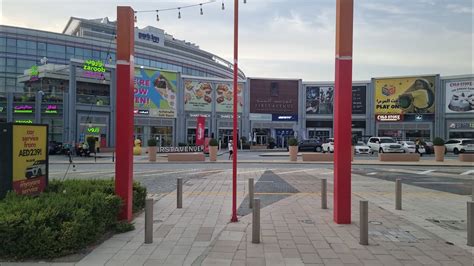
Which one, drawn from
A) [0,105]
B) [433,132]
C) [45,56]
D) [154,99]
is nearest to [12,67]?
[45,56]

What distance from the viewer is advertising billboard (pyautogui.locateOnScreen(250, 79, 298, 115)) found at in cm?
6184

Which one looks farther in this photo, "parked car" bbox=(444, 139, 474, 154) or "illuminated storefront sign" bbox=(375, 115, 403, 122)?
"illuminated storefront sign" bbox=(375, 115, 403, 122)

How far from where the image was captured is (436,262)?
5871 mm

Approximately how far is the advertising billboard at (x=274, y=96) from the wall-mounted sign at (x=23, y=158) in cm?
5454

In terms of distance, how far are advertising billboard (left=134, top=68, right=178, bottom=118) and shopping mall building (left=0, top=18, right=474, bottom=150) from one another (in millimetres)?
138

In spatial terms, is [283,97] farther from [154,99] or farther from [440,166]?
[440,166]

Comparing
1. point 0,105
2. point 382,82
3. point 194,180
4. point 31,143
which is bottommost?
point 194,180

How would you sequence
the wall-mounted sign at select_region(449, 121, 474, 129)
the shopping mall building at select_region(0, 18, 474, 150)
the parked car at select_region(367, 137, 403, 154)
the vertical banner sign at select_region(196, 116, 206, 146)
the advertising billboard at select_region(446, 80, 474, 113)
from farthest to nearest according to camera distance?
the wall-mounted sign at select_region(449, 121, 474, 129) < the advertising billboard at select_region(446, 80, 474, 113) < the shopping mall building at select_region(0, 18, 474, 150) < the vertical banner sign at select_region(196, 116, 206, 146) < the parked car at select_region(367, 137, 403, 154)

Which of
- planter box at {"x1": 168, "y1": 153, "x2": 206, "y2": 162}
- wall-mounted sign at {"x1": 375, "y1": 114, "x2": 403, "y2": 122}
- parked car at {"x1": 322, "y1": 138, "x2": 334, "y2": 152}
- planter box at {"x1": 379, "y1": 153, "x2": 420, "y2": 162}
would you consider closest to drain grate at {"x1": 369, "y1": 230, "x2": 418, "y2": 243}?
planter box at {"x1": 168, "y1": 153, "x2": 206, "y2": 162}

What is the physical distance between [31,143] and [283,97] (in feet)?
185

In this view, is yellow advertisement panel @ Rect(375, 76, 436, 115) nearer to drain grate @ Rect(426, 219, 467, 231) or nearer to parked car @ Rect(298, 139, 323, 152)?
parked car @ Rect(298, 139, 323, 152)

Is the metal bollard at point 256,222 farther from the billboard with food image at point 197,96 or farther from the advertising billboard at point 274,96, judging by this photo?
the advertising billboard at point 274,96

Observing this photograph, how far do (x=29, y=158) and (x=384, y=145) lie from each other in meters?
38.2

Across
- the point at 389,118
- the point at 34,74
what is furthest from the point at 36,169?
the point at 389,118
